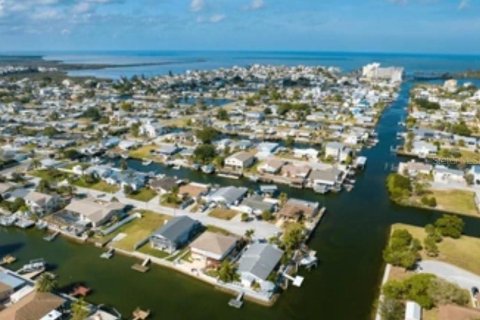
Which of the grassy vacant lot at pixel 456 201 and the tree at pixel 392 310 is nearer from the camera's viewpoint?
the tree at pixel 392 310

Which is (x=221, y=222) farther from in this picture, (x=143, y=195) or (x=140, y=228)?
(x=143, y=195)

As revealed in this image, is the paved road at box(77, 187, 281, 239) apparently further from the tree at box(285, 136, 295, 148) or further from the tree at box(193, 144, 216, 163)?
the tree at box(285, 136, 295, 148)

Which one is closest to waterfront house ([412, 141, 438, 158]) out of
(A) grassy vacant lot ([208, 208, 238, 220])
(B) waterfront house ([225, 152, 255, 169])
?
(B) waterfront house ([225, 152, 255, 169])

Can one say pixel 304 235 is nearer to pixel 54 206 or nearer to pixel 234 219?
pixel 234 219

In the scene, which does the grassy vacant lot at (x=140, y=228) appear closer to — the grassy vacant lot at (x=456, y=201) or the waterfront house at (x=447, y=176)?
the grassy vacant lot at (x=456, y=201)

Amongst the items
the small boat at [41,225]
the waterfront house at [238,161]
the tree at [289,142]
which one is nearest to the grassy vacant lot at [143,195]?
the small boat at [41,225]

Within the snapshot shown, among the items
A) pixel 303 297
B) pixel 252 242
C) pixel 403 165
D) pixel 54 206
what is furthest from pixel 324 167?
pixel 54 206
